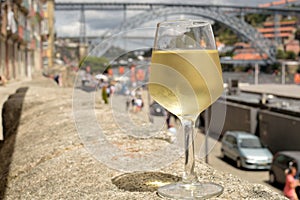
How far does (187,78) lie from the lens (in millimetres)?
1352

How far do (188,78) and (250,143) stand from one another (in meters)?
16.4

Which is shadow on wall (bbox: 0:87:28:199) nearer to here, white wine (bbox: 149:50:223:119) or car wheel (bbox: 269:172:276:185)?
white wine (bbox: 149:50:223:119)

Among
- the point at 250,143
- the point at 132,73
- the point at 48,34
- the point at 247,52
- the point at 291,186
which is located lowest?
the point at 250,143

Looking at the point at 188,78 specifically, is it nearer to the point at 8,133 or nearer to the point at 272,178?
the point at 8,133

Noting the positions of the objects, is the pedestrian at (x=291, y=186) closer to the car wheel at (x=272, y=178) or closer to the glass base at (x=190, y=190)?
the car wheel at (x=272, y=178)

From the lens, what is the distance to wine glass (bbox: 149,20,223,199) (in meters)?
1.36

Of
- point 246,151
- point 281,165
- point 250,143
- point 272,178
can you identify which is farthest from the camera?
point 250,143

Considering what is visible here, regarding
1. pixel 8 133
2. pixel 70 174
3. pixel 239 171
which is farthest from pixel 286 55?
pixel 70 174

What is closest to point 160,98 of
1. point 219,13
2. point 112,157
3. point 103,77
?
point 112,157

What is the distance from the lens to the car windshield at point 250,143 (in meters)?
17.3

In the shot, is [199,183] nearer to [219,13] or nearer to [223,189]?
[223,189]

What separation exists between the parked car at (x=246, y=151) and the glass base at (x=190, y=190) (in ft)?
49.3

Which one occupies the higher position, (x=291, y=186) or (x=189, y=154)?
(x=189, y=154)

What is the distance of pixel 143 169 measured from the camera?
174 centimetres
